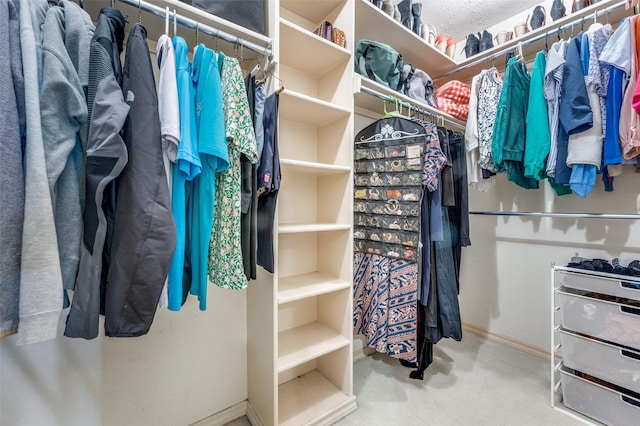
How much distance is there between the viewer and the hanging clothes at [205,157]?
0.87 meters

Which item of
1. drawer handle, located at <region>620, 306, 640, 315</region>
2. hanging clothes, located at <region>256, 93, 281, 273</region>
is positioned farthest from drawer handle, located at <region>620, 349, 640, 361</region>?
hanging clothes, located at <region>256, 93, 281, 273</region>

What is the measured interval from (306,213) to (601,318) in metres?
1.59

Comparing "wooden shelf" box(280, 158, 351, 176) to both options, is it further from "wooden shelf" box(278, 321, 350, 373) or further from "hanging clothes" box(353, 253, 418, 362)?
"wooden shelf" box(278, 321, 350, 373)

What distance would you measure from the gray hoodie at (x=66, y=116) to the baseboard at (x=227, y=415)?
108 centimetres

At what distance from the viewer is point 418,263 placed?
55.1 inches

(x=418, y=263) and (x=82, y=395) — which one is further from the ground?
(x=418, y=263)

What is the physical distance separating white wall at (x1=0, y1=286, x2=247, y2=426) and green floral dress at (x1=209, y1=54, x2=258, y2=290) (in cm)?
47

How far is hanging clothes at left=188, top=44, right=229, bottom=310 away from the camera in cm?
87

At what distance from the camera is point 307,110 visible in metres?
1.39

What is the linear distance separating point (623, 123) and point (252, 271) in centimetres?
180

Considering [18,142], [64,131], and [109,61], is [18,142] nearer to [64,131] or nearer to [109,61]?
[64,131]

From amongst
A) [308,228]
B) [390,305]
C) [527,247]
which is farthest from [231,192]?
[527,247]

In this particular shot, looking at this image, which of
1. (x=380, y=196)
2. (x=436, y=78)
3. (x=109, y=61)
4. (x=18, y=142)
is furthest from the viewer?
(x=436, y=78)

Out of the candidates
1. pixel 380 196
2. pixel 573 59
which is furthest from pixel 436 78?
pixel 380 196
